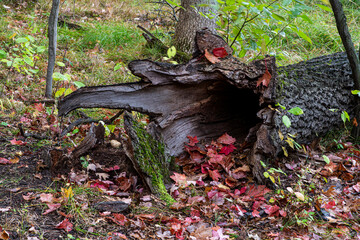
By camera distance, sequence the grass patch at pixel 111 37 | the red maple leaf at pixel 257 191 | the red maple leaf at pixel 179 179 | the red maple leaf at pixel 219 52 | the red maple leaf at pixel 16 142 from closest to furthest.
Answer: the red maple leaf at pixel 257 191 < the red maple leaf at pixel 179 179 < the red maple leaf at pixel 219 52 < the red maple leaf at pixel 16 142 < the grass patch at pixel 111 37

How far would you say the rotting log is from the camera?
3.13 metres

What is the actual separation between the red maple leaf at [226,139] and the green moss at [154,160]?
26.9 inches

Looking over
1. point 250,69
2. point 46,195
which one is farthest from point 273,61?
point 46,195

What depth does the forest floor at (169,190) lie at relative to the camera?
2.40m

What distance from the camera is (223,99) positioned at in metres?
3.70

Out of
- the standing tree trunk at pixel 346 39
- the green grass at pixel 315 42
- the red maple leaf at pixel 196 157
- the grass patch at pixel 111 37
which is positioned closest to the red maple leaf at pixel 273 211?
the red maple leaf at pixel 196 157

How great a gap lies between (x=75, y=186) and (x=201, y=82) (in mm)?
1563

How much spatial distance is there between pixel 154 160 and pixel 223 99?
1191mm

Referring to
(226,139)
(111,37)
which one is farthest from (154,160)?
(111,37)

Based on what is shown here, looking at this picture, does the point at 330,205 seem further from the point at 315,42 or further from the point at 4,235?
the point at 315,42

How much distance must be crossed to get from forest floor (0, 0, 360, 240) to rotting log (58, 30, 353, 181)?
0.59 ft

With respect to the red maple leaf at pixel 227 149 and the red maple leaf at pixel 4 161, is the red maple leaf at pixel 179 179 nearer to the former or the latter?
the red maple leaf at pixel 227 149

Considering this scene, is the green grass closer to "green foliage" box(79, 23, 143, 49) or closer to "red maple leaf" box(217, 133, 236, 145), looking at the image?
"green foliage" box(79, 23, 143, 49)

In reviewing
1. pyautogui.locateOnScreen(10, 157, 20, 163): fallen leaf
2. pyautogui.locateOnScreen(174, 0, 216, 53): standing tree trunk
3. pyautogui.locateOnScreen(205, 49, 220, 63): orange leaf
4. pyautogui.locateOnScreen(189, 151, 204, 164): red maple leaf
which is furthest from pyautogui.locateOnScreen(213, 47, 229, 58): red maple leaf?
pyautogui.locateOnScreen(174, 0, 216, 53): standing tree trunk
